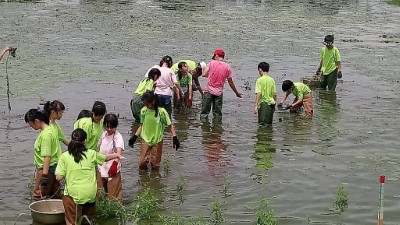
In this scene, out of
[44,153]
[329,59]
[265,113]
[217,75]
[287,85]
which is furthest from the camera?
[329,59]

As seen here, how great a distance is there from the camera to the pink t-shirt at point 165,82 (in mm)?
13203

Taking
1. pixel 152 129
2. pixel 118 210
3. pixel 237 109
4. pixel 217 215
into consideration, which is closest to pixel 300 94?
pixel 237 109

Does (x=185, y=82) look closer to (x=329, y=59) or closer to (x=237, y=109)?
(x=237, y=109)

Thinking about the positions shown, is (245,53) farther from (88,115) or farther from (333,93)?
(88,115)

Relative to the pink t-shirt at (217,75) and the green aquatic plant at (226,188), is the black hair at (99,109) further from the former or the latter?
the pink t-shirt at (217,75)

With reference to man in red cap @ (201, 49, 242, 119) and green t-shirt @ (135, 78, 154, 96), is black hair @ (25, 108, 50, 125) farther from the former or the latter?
man in red cap @ (201, 49, 242, 119)

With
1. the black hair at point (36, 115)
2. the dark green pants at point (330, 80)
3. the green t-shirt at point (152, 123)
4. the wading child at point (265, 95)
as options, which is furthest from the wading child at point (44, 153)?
the dark green pants at point (330, 80)

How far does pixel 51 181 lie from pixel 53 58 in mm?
13341

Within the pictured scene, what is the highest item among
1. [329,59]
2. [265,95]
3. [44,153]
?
[329,59]

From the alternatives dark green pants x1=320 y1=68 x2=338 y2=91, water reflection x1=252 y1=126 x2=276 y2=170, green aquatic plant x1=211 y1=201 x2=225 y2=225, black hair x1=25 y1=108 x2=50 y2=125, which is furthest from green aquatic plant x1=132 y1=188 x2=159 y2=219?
dark green pants x1=320 y1=68 x2=338 y2=91

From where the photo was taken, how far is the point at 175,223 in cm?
823

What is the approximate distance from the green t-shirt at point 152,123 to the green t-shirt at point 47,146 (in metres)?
1.88

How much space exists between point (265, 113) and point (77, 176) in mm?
6703

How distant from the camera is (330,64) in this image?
17.3 m
